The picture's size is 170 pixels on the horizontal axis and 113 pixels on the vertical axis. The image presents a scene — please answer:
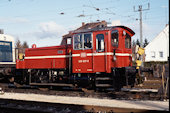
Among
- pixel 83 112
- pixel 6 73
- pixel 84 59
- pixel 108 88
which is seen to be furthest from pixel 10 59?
pixel 83 112

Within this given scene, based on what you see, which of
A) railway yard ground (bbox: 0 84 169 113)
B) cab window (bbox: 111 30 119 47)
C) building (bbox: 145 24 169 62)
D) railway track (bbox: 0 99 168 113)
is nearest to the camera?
railway track (bbox: 0 99 168 113)

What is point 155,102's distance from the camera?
9055mm

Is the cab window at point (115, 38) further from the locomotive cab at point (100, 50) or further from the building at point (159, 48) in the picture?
the building at point (159, 48)

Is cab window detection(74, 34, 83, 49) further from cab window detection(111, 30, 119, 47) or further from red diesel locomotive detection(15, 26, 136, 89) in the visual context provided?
cab window detection(111, 30, 119, 47)

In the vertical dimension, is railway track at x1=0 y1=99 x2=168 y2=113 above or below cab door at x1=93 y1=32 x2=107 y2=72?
below

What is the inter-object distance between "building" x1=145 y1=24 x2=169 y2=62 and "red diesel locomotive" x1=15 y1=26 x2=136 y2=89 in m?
32.3

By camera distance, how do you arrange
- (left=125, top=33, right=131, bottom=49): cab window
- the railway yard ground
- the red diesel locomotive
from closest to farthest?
the railway yard ground
the red diesel locomotive
(left=125, top=33, right=131, bottom=49): cab window

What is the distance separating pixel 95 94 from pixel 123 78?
67.9 inches

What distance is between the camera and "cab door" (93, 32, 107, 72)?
38.0ft

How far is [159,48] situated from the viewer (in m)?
43.8

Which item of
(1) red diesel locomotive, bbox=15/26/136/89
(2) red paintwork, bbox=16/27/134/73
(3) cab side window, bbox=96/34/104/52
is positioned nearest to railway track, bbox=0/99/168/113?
(1) red diesel locomotive, bbox=15/26/136/89

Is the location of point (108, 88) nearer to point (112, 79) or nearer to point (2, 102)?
point (112, 79)

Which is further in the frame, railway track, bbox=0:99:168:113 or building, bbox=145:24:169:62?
building, bbox=145:24:169:62

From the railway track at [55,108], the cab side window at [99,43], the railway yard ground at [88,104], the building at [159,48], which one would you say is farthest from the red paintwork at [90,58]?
Answer: the building at [159,48]
